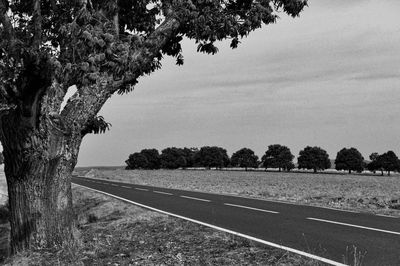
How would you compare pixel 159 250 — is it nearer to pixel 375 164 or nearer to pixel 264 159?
pixel 375 164

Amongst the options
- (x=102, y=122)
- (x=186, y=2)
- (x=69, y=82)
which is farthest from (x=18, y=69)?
(x=186, y=2)

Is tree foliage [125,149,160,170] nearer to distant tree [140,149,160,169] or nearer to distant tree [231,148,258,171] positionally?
distant tree [140,149,160,169]

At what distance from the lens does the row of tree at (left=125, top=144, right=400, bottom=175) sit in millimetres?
113938

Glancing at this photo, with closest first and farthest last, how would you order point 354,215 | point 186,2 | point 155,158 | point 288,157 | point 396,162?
1. point 186,2
2. point 354,215
3. point 396,162
4. point 288,157
5. point 155,158

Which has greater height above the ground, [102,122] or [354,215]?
[102,122]

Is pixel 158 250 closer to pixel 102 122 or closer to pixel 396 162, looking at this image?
pixel 102 122

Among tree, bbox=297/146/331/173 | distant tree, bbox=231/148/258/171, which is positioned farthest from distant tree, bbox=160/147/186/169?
tree, bbox=297/146/331/173

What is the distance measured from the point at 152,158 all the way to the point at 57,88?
14087 centimetres

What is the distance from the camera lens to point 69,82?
701cm

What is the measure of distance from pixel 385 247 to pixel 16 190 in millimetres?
6732

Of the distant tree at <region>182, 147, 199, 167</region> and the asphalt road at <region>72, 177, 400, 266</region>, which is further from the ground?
the distant tree at <region>182, 147, 199, 167</region>

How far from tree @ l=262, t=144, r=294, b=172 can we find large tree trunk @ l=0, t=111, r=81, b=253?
121972 millimetres

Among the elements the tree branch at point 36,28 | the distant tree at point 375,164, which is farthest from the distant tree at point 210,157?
the tree branch at point 36,28

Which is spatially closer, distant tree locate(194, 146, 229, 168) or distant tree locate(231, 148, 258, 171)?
distant tree locate(194, 146, 229, 168)
